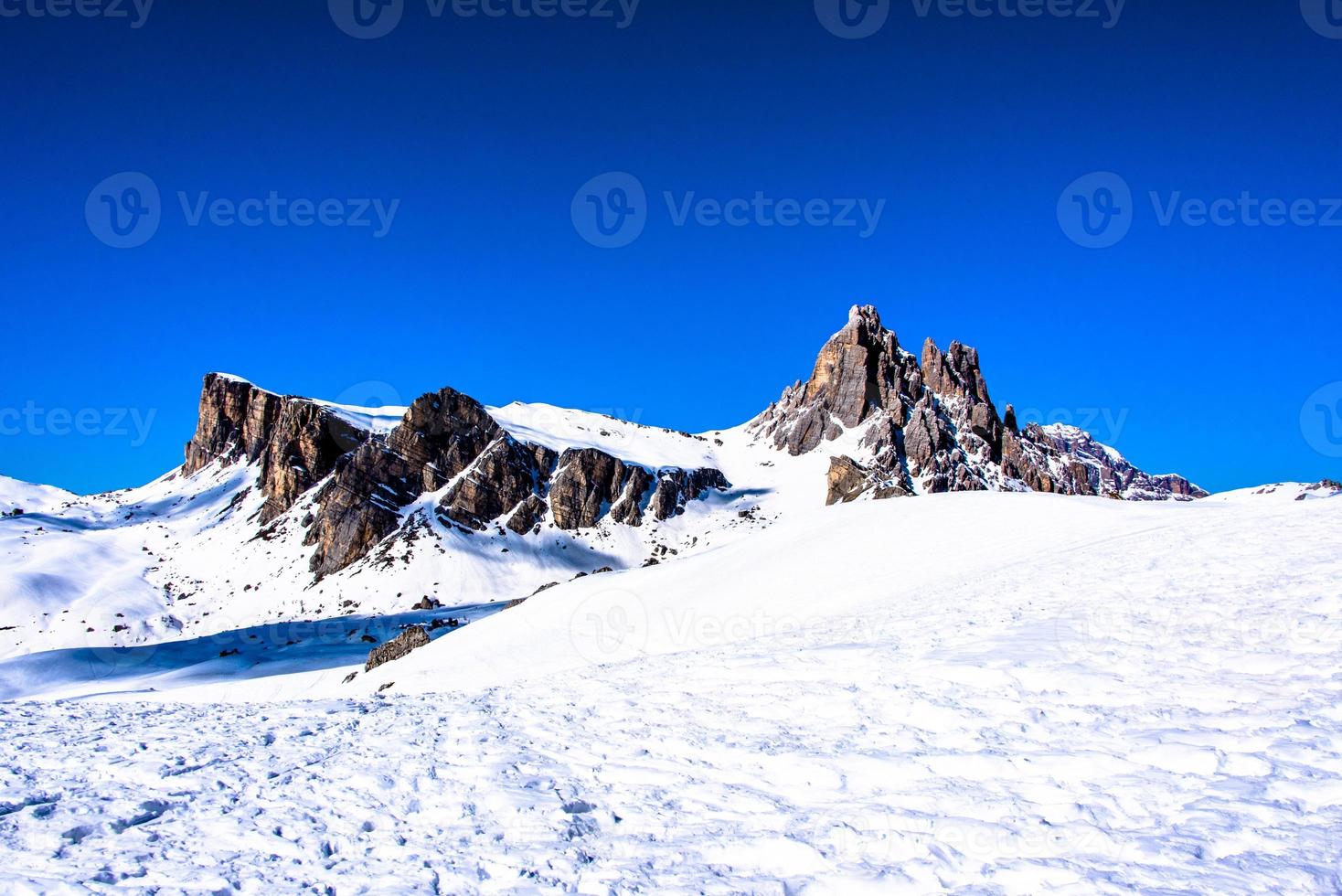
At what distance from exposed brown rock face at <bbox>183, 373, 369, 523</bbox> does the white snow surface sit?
110148mm

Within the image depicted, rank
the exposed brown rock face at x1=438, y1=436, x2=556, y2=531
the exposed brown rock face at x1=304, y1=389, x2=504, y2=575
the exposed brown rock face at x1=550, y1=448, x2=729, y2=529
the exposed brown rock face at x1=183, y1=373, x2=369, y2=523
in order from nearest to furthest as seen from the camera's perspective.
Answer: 1. the exposed brown rock face at x1=304, y1=389, x2=504, y2=575
2. the exposed brown rock face at x1=438, y1=436, x2=556, y2=531
3. the exposed brown rock face at x1=183, y1=373, x2=369, y2=523
4. the exposed brown rock face at x1=550, y1=448, x2=729, y2=529

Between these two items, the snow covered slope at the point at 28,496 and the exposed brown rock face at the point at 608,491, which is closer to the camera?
the exposed brown rock face at the point at 608,491

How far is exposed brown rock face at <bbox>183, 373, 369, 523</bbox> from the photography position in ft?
374

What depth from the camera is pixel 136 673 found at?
47.2 metres

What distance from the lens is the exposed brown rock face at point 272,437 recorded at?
114 meters

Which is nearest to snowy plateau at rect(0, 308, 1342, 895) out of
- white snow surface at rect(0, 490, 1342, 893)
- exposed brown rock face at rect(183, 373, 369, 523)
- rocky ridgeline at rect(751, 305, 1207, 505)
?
white snow surface at rect(0, 490, 1342, 893)

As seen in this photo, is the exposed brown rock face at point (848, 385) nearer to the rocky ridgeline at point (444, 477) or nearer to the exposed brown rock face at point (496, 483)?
the rocky ridgeline at point (444, 477)

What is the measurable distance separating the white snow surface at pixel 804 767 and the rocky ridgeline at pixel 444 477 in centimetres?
9882

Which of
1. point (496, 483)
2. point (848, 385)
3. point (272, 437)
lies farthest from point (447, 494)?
point (848, 385)

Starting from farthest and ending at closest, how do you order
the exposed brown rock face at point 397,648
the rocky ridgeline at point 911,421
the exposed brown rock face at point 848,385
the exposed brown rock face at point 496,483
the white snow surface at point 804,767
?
the exposed brown rock face at point 848,385
the rocky ridgeline at point 911,421
the exposed brown rock face at point 496,483
the exposed brown rock face at point 397,648
the white snow surface at point 804,767

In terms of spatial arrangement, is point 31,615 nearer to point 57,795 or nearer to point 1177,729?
point 57,795

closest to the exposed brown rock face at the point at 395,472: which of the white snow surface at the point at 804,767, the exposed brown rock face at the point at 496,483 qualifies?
the exposed brown rock face at the point at 496,483

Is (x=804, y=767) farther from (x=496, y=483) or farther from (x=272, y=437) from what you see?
(x=272, y=437)

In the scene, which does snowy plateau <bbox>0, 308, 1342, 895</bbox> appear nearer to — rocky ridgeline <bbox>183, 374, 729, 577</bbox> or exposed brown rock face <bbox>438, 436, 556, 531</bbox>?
rocky ridgeline <bbox>183, 374, 729, 577</bbox>
